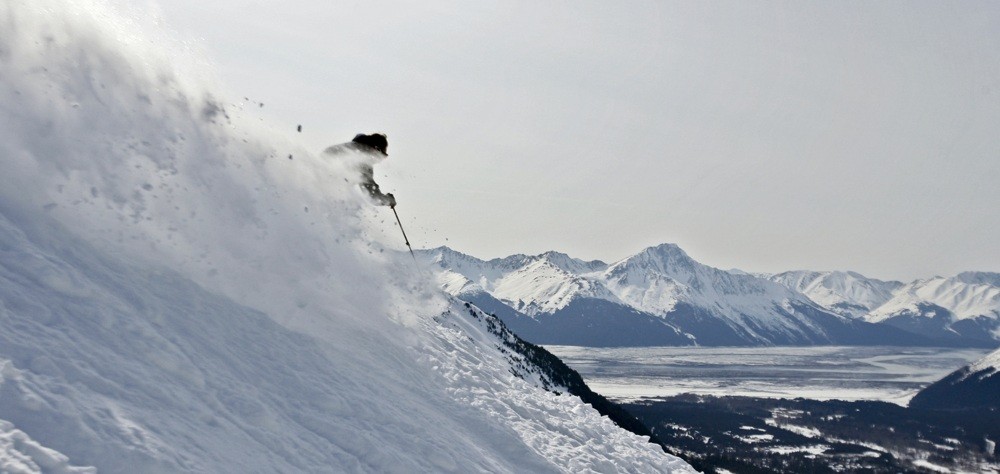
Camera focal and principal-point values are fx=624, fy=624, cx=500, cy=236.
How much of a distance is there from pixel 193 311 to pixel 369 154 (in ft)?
70.7

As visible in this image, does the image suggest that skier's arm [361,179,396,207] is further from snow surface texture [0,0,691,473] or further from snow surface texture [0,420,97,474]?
snow surface texture [0,420,97,474]

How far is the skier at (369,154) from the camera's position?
3325 cm

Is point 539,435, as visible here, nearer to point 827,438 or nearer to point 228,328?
point 228,328

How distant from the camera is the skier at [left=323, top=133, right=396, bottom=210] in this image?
109ft

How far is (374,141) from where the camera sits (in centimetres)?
3809

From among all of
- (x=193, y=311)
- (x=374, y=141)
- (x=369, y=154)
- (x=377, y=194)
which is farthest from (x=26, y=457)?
(x=374, y=141)

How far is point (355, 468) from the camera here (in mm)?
14148

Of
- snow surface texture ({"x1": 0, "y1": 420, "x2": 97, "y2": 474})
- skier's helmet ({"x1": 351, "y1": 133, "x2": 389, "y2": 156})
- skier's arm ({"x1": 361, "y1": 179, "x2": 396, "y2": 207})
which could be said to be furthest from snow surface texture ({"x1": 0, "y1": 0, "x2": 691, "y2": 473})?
skier's helmet ({"x1": 351, "y1": 133, "x2": 389, "y2": 156})

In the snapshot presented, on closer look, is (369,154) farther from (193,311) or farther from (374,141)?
(193,311)

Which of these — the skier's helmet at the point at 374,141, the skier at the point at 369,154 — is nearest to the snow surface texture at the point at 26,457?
the skier at the point at 369,154

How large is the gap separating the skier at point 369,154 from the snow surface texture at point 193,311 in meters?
4.81

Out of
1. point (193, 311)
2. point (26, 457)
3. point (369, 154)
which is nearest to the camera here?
point (26, 457)

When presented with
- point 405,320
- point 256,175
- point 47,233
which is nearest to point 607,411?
point 405,320

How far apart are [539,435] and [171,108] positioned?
17.5 meters
